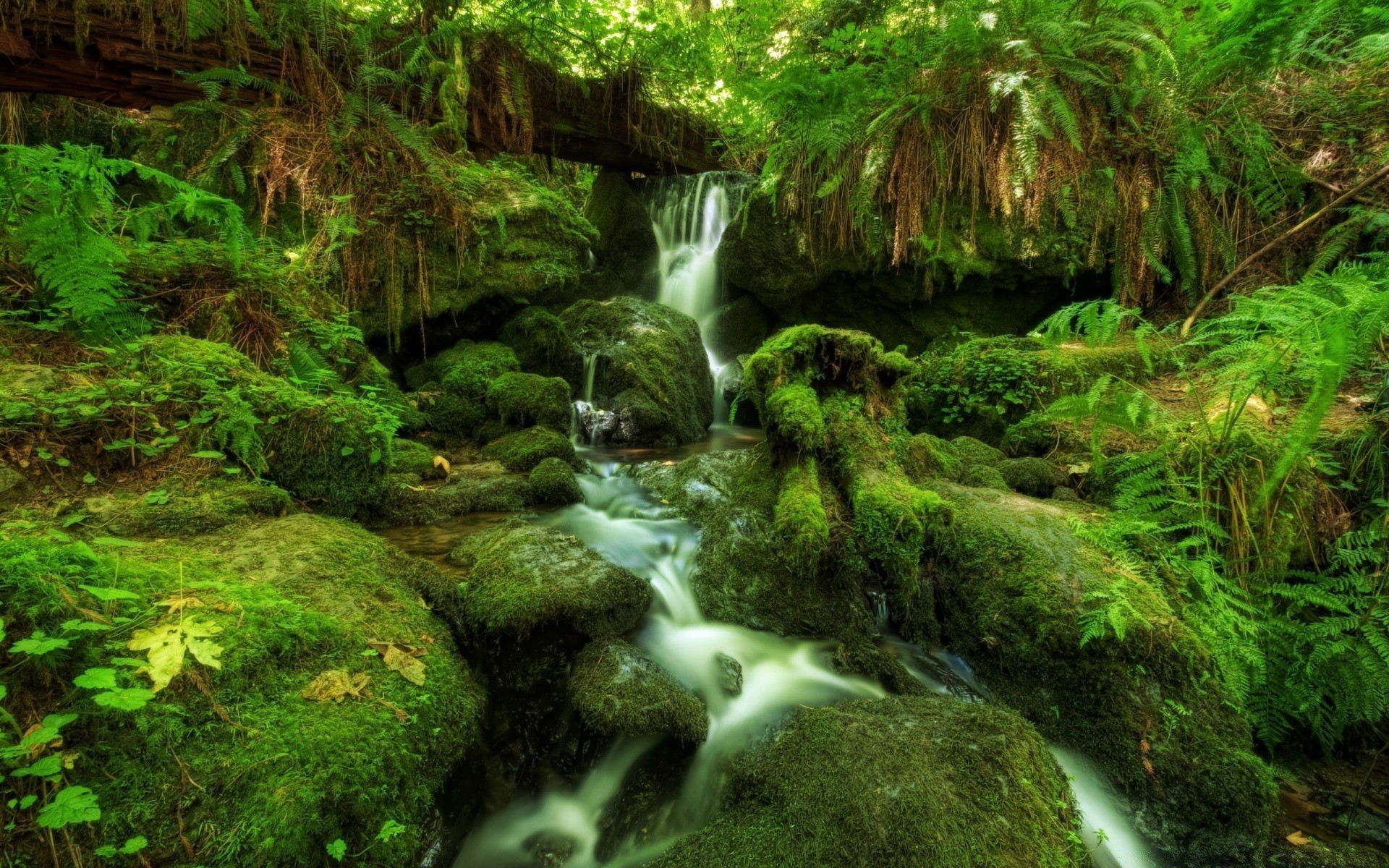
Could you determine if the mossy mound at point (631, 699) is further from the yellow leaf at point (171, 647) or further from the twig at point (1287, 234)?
the twig at point (1287, 234)

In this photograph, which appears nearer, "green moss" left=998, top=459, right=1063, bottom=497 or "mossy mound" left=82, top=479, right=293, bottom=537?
"mossy mound" left=82, top=479, right=293, bottom=537

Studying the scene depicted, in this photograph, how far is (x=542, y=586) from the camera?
9.02 ft

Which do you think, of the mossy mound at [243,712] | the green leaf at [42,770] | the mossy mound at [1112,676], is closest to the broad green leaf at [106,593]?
the mossy mound at [243,712]

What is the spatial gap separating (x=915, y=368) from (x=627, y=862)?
3.64 metres

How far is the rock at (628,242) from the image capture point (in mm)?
9570

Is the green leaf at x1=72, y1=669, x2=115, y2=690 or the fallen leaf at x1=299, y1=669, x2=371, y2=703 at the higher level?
the green leaf at x1=72, y1=669, x2=115, y2=690

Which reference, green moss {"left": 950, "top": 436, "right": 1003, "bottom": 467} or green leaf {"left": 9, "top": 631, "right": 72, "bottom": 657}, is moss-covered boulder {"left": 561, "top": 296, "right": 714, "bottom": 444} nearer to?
green moss {"left": 950, "top": 436, "right": 1003, "bottom": 467}

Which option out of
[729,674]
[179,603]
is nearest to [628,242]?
[729,674]

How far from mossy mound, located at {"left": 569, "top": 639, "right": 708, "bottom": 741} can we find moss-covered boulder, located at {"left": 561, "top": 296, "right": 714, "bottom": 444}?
3.84 meters

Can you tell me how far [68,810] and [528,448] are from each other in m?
3.82

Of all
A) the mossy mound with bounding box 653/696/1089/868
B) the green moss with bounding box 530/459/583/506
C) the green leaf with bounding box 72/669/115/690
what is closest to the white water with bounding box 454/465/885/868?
the green moss with bounding box 530/459/583/506

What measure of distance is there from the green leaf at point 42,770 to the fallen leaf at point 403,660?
0.86m

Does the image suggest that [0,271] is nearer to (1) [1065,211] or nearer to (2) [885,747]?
(2) [885,747]

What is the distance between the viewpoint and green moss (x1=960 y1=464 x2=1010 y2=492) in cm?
408
